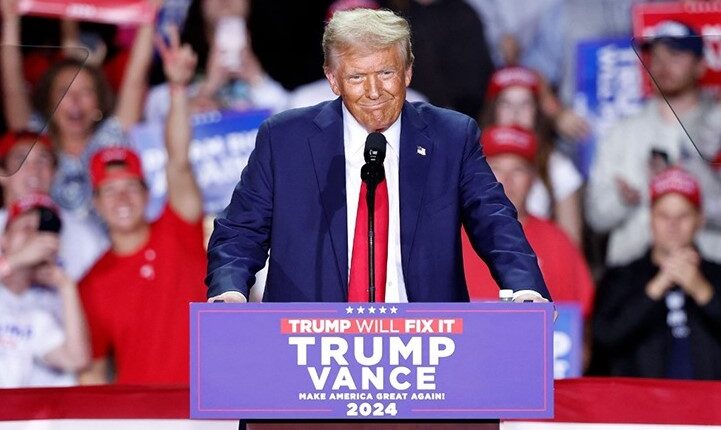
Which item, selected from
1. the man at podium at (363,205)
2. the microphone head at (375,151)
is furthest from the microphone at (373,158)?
the man at podium at (363,205)

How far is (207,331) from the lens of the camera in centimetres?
197

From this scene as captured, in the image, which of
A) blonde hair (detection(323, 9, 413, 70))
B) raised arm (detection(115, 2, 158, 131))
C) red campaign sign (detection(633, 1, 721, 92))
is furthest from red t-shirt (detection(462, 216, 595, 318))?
blonde hair (detection(323, 9, 413, 70))

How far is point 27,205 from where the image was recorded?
15.0ft

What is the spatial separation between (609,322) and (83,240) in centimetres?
191

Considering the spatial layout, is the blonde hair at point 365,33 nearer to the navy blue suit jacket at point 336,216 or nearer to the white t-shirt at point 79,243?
the navy blue suit jacket at point 336,216

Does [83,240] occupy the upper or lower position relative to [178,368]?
upper

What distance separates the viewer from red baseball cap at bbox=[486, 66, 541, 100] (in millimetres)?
4750

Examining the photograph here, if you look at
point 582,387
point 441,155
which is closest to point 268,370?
point 441,155

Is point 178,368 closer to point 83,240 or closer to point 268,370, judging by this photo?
point 83,240

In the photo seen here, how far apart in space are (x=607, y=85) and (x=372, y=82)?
2655 mm

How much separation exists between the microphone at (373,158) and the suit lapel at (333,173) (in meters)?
0.19

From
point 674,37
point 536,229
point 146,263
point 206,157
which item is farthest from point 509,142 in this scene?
point 146,263

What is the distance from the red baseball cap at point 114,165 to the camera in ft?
15.3

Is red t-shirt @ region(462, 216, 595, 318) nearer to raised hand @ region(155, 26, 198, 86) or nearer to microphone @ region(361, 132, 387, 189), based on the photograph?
raised hand @ region(155, 26, 198, 86)
